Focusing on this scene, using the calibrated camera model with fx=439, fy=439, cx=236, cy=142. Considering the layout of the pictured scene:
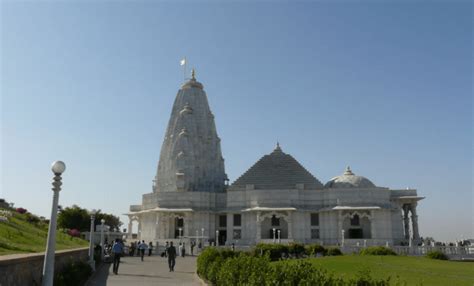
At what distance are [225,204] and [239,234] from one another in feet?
13.6

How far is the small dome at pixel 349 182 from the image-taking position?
5253 centimetres

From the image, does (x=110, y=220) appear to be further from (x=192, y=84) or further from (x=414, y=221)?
(x=414, y=221)

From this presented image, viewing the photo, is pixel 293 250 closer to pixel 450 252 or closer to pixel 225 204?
pixel 450 252

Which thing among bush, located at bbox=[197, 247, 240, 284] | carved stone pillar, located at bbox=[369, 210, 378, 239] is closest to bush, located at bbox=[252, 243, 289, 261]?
bush, located at bbox=[197, 247, 240, 284]

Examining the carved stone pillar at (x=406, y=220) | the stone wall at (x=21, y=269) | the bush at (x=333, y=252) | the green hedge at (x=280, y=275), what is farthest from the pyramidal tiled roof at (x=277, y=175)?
the stone wall at (x=21, y=269)

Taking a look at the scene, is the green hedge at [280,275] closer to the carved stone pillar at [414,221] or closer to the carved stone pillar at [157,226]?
the carved stone pillar at [157,226]

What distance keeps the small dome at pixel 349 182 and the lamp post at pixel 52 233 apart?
4584 cm

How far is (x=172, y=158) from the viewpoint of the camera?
192 feet

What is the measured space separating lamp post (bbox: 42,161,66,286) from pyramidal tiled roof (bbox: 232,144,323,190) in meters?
46.6

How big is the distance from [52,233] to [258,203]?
4396 cm

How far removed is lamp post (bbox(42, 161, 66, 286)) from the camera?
32.1 ft

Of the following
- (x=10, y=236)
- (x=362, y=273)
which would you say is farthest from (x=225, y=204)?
(x=362, y=273)

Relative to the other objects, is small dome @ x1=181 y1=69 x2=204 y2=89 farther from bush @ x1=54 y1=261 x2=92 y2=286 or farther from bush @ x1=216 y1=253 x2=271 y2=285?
bush @ x1=216 y1=253 x2=271 y2=285

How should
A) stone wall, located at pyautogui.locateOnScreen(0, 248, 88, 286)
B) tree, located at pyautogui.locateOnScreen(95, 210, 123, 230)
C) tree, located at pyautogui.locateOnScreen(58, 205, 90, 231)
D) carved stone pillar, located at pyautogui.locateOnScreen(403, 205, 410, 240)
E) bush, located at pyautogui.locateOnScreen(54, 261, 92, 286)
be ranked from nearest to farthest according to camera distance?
stone wall, located at pyautogui.locateOnScreen(0, 248, 88, 286) → bush, located at pyautogui.locateOnScreen(54, 261, 92, 286) → carved stone pillar, located at pyautogui.locateOnScreen(403, 205, 410, 240) → tree, located at pyautogui.locateOnScreen(58, 205, 90, 231) → tree, located at pyautogui.locateOnScreen(95, 210, 123, 230)
